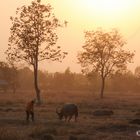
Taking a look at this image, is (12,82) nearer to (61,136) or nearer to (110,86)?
(110,86)

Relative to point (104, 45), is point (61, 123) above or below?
below

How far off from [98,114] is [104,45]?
159 ft

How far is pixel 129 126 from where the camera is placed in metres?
30.6

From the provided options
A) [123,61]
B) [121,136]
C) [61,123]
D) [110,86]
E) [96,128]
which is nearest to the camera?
[121,136]

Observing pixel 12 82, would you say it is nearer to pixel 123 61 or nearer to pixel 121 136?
pixel 123 61

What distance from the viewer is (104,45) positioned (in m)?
87.8

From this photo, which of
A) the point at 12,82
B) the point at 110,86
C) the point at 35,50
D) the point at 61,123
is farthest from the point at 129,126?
the point at 110,86

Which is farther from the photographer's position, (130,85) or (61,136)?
(130,85)

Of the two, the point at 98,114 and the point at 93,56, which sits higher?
the point at 93,56

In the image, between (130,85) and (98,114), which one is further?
(130,85)

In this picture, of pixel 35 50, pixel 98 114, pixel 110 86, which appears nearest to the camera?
pixel 98 114

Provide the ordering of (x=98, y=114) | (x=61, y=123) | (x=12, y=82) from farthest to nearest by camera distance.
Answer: (x=12, y=82), (x=98, y=114), (x=61, y=123)

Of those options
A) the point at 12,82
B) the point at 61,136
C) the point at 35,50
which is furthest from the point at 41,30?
the point at 12,82

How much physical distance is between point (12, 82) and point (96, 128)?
86385 millimetres
